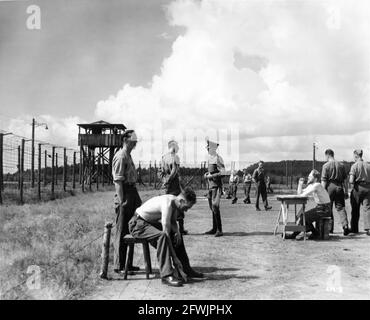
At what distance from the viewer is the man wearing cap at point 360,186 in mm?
11141

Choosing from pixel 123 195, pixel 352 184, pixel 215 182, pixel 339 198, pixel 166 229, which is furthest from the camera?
pixel 352 184

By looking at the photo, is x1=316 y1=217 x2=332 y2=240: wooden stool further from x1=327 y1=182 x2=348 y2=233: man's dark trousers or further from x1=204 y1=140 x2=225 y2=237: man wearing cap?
x1=204 y1=140 x2=225 y2=237: man wearing cap

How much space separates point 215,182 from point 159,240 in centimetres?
451

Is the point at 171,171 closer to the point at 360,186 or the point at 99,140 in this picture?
the point at 360,186

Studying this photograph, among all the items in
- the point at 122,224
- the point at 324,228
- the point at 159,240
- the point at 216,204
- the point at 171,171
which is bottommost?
the point at 324,228

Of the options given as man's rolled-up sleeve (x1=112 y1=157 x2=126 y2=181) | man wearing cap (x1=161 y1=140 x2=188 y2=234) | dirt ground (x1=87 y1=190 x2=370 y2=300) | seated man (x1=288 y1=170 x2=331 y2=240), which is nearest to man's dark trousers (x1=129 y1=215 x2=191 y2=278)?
dirt ground (x1=87 y1=190 x2=370 y2=300)

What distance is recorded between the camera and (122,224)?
727cm

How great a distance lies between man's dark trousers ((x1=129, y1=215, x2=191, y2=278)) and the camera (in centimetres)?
654

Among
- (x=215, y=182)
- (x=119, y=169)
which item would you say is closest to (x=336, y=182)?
(x=215, y=182)

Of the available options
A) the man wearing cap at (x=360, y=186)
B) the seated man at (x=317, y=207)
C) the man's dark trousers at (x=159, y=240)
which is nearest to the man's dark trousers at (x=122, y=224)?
the man's dark trousers at (x=159, y=240)

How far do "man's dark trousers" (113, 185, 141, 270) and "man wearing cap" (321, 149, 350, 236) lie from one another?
5.65 metres

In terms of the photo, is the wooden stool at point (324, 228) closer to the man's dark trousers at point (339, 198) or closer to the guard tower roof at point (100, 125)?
the man's dark trousers at point (339, 198)

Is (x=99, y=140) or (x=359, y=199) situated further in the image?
(x=99, y=140)
